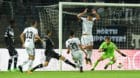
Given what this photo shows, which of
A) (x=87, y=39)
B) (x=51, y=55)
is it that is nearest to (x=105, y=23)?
(x=87, y=39)

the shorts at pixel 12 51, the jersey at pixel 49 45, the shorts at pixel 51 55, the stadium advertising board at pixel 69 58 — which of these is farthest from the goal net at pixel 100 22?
the jersey at pixel 49 45

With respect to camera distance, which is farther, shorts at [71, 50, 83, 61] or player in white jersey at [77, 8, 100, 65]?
player in white jersey at [77, 8, 100, 65]

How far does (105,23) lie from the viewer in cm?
2770

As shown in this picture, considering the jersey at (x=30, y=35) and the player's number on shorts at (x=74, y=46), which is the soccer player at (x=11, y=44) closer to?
the jersey at (x=30, y=35)

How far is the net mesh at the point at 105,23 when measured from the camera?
27312mm

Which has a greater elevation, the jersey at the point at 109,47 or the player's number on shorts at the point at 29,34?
the player's number on shorts at the point at 29,34

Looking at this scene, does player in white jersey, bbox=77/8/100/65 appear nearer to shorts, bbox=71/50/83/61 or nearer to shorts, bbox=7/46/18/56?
shorts, bbox=71/50/83/61

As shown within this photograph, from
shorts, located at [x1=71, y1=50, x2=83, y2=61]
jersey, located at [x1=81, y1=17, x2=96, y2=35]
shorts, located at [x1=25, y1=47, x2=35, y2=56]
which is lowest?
shorts, located at [x1=71, y1=50, x2=83, y2=61]

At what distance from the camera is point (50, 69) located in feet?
86.6

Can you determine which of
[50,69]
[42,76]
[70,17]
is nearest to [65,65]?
[50,69]

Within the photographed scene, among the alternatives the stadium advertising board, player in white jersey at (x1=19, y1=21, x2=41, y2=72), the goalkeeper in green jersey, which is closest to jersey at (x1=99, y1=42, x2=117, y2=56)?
the goalkeeper in green jersey

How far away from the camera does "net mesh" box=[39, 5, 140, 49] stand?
2731 centimetres

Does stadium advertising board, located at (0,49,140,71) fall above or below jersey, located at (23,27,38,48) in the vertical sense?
below

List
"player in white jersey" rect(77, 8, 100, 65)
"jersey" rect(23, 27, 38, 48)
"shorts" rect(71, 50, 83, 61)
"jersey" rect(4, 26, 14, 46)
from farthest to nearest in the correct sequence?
"player in white jersey" rect(77, 8, 100, 65) < "jersey" rect(4, 26, 14, 46) < "shorts" rect(71, 50, 83, 61) < "jersey" rect(23, 27, 38, 48)
